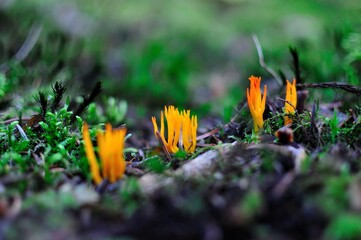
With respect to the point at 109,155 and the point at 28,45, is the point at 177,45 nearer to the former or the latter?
the point at 28,45

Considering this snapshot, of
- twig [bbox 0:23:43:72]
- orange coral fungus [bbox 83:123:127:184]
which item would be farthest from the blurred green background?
orange coral fungus [bbox 83:123:127:184]

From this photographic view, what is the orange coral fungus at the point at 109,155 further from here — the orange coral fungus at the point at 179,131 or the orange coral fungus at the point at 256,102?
the orange coral fungus at the point at 256,102

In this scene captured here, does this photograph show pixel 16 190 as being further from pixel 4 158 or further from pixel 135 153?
pixel 135 153

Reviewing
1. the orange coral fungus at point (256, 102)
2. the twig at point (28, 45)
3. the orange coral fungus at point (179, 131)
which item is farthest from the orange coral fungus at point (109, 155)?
the twig at point (28, 45)

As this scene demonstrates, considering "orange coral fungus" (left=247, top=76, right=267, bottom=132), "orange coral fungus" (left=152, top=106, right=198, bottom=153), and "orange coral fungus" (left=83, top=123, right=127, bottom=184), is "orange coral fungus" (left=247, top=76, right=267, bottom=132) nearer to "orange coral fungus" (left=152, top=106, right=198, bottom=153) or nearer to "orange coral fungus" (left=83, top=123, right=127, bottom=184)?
"orange coral fungus" (left=152, top=106, right=198, bottom=153)


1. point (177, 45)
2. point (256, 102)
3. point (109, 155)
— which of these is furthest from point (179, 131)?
point (177, 45)

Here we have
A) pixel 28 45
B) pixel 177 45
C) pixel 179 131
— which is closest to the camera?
pixel 179 131
